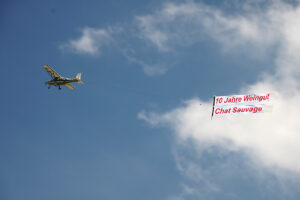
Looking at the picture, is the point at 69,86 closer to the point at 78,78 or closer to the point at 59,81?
the point at 59,81

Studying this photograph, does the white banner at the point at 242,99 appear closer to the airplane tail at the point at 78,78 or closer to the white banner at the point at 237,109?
the white banner at the point at 237,109

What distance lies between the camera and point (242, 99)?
64.4 metres

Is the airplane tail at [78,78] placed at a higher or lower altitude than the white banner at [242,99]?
higher

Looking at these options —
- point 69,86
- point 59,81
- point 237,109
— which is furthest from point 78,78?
point 237,109

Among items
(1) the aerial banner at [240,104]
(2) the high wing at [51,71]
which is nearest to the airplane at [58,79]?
(2) the high wing at [51,71]

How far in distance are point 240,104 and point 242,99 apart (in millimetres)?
1080

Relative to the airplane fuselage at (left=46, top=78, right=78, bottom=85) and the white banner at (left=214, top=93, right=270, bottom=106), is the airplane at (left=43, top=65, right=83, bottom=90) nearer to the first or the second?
the airplane fuselage at (left=46, top=78, right=78, bottom=85)

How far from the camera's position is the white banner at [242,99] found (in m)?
63.9

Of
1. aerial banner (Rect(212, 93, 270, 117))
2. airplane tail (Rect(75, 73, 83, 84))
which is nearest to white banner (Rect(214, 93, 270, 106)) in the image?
aerial banner (Rect(212, 93, 270, 117))

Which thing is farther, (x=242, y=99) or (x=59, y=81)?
(x=59, y=81)

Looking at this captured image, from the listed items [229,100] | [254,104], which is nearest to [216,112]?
[229,100]

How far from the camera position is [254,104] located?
6431cm

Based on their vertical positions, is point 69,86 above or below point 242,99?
above

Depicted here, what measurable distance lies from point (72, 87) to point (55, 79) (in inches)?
225
